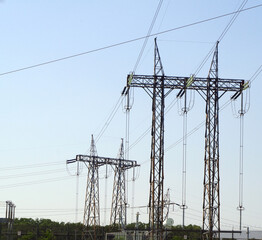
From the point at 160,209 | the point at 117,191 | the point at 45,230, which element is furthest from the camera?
the point at 45,230

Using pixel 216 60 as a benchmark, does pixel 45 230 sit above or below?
below

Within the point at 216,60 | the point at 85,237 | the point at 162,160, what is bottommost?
A: the point at 85,237

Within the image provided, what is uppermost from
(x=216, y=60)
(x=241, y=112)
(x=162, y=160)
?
(x=216, y=60)

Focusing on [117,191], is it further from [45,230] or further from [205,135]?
[205,135]

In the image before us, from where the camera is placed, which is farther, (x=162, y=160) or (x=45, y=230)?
(x=45, y=230)

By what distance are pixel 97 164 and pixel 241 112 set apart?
33.2 metres

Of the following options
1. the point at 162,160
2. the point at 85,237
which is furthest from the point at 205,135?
the point at 85,237

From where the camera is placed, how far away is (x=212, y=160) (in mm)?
46156

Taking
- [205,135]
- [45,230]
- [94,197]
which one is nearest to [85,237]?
[94,197]

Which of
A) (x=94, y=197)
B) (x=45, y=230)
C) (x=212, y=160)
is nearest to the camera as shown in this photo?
(x=212, y=160)

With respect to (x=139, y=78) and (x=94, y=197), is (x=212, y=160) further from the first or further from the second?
(x=94, y=197)

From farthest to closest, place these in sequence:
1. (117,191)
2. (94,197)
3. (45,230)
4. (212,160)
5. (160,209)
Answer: (45,230)
(117,191)
(94,197)
(212,160)
(160,209)

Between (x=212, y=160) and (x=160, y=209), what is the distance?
5774 millimetres

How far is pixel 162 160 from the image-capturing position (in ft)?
144
